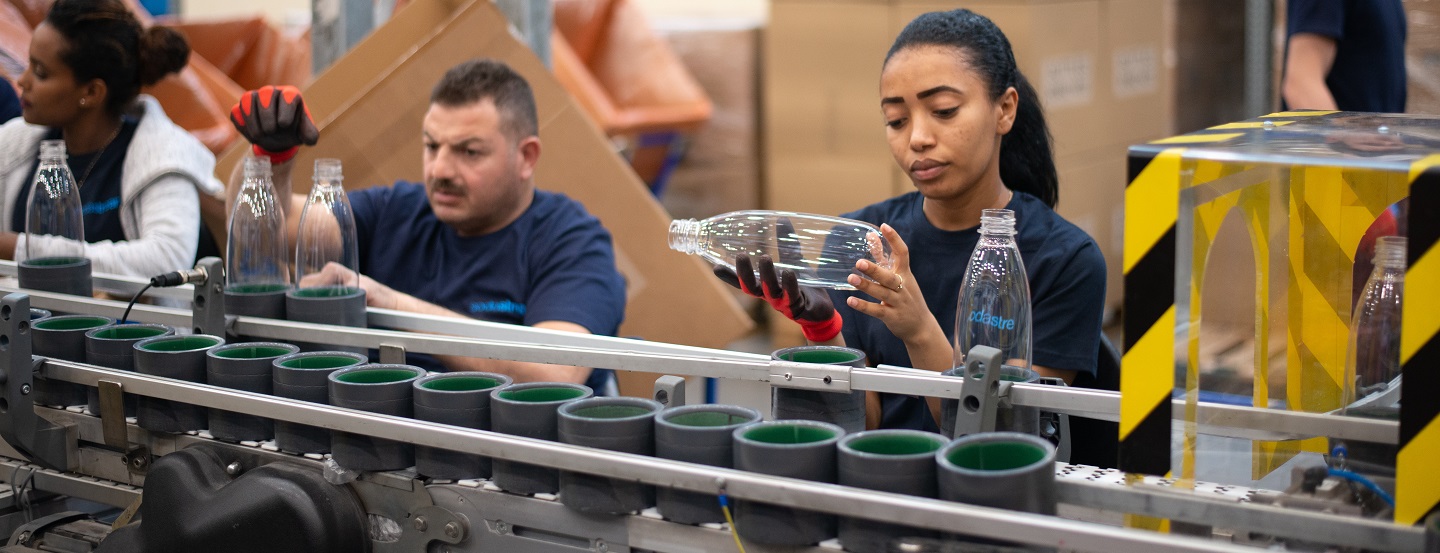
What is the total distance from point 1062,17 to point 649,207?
221cm

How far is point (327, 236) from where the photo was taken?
2211 millimetres

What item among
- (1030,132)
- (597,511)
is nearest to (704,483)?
(597,511)

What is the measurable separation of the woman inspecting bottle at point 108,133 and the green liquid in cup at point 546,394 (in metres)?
1.58

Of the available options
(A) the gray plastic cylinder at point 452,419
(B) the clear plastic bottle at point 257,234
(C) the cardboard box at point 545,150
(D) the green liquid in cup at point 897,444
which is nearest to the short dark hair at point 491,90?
(C) the cardboard box at point 545,150

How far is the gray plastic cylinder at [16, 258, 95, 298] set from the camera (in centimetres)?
210

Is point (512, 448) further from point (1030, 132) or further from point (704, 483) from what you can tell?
point (1030, 132)

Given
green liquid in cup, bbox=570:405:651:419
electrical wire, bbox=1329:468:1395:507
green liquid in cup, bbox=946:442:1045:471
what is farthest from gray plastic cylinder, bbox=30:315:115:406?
electrical wire, bbox=1329:468:1395:507

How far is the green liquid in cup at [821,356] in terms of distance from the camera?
1.59 meters

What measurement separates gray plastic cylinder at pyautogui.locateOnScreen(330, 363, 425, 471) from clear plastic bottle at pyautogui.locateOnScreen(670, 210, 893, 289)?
615mm

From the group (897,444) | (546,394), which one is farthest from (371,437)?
(897,444)

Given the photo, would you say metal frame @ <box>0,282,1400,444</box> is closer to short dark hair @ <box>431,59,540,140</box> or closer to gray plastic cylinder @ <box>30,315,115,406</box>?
gray plastic cylinder @ <box>30,315,115,406</box>

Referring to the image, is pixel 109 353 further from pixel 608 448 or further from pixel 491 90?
pixel 491 90

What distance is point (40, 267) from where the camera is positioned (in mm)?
2094

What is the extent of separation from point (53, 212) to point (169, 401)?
87cm
